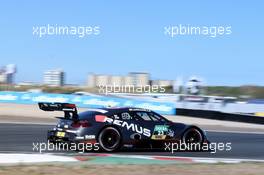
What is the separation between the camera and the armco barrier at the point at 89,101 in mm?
34031

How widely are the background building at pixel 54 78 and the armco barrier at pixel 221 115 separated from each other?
89.8 ft

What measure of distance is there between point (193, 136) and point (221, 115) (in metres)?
16.6

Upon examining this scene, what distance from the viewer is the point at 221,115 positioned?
30234mm

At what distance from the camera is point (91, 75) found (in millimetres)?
54500

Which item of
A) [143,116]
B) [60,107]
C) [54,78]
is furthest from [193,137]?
[54,78]

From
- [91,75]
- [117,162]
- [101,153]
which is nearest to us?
[117,162]

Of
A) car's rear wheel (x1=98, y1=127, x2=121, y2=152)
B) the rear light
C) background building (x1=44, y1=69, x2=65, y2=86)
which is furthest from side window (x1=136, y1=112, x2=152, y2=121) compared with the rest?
background building (x1=44, y1=69, x2=65, y2=86)

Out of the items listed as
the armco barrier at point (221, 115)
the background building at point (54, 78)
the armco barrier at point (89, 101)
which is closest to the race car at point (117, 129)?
the armco barrier at point (221, 115)

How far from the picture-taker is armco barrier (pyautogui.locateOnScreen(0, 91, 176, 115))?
3403 centimetres

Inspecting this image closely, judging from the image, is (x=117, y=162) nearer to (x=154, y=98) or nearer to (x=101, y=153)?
(x=101, y=153)

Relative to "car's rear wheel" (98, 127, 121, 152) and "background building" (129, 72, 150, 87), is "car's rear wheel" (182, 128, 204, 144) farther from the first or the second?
"background building" (129, 72, 150, 87)

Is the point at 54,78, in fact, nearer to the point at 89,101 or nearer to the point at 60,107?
the point at 89,101

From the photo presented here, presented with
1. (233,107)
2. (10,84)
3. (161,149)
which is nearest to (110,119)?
(161,149)

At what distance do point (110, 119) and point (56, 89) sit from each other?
149ft
